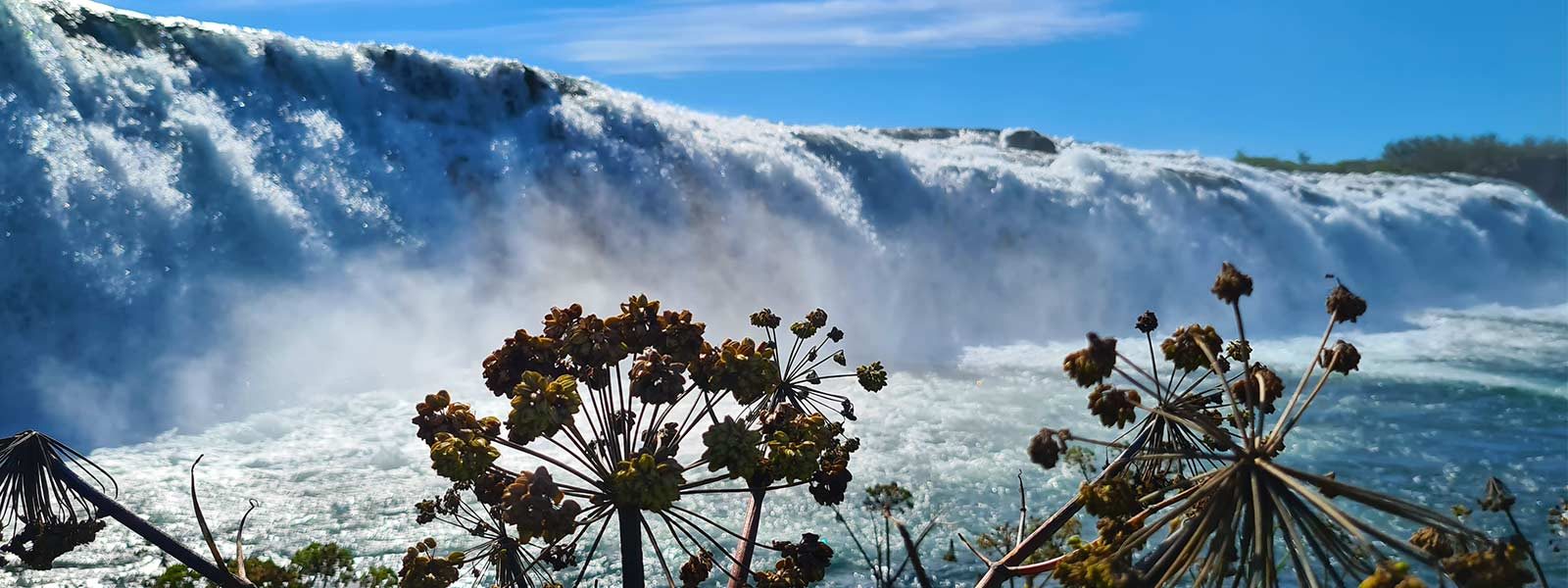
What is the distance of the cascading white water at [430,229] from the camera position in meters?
15.4

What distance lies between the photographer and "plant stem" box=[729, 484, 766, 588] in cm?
228

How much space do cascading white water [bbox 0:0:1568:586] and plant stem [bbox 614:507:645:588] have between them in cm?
1010

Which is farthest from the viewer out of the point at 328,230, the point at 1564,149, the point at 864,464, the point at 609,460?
the point at 1564,149

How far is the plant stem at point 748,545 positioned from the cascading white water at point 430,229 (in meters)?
9.92

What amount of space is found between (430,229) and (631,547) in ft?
59.7

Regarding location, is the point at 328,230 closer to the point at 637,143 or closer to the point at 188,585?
the point at 637,143

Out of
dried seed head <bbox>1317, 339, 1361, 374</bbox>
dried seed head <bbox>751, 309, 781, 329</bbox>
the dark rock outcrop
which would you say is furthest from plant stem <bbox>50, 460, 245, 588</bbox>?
the dark rock outcrop

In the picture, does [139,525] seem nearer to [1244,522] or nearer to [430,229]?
[1244,522]

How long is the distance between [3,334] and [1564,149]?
65095 millimetres

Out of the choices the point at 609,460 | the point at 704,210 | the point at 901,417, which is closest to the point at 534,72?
the point at 704,210

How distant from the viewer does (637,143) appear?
72.1 feet

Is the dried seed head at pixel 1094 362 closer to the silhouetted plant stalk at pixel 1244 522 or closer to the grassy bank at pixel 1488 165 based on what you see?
the silhouetted plant stalk at pixel 1244 522

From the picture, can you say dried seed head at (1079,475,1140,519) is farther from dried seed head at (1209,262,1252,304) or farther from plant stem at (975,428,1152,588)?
dried seed head at (1209,262,1252,304)

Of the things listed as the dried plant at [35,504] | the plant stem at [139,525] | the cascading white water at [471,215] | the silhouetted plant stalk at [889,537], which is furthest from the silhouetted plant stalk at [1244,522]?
the cascading white water at [471,215]
